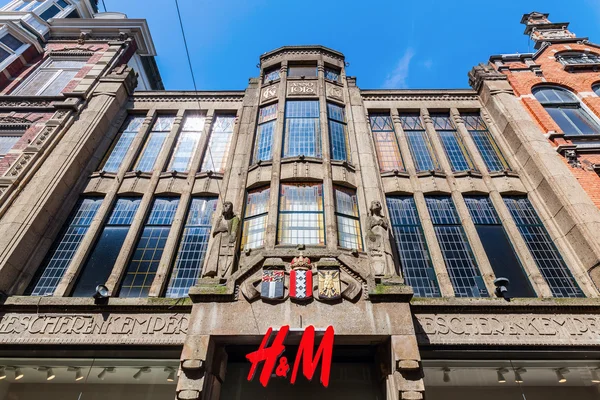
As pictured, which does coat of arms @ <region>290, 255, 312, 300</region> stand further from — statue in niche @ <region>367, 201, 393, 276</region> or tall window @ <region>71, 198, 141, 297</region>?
tall window @ <region>71, 198, 141, 297</region>

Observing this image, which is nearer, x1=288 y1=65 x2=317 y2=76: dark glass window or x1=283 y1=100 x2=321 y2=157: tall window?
x1=283 y1=100 x2=321 y2=157: tall window

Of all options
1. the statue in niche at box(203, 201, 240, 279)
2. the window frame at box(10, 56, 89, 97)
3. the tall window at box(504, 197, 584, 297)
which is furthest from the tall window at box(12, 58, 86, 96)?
the tall window at box(504, 197, 584, 297)

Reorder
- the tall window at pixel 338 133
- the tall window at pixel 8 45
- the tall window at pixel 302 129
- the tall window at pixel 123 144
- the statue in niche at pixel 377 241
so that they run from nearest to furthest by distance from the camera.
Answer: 1. the statue in niche at pixel 377 241
2. the tall window at pixel 302 129
3. the tall window at pixel 338 133
4. the tall window at pixel 123 144
5. the tall window at pixel 8 45

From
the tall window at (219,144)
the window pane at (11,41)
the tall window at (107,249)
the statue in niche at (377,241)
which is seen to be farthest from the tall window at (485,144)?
the window pane at (11,41)

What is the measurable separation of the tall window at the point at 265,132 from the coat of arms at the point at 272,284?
649 cm

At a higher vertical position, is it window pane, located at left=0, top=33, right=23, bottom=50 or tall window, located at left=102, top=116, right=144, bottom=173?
window pane, located at left=0, top=33, right=23, bottom=50

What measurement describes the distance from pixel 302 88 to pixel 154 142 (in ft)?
27.9

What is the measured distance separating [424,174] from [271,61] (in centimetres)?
1152

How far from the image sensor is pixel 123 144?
1691cm

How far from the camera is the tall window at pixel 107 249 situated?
1186cm

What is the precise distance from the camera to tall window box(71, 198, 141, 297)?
11859 mm

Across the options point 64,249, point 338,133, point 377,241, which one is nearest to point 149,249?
point 64,249

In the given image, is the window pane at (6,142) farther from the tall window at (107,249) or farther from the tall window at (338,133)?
the tall window at (338,133)

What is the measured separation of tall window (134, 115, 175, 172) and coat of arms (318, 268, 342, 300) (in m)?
10.8
